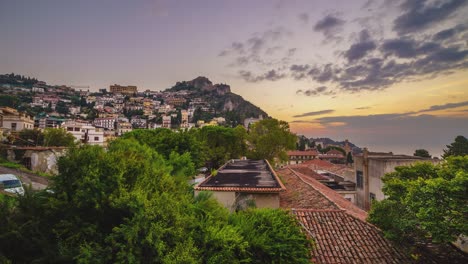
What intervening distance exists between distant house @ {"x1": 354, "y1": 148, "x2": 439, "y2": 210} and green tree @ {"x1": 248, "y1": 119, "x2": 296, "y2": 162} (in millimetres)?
16593

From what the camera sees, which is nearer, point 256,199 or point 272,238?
point 272,238

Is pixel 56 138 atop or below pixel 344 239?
atop

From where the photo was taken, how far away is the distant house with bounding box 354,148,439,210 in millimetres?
16419

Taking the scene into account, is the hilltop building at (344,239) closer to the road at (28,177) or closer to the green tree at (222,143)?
the road at (28,177)

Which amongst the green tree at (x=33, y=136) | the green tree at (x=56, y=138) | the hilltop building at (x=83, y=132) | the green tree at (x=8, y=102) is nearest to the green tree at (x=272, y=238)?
the green tree at (x=56, y=138)

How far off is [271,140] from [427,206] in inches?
1156

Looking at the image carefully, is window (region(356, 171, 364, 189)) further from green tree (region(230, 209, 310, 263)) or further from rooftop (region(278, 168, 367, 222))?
green tree (region(230, 209, 310, 263))

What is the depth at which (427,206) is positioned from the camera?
7273mm

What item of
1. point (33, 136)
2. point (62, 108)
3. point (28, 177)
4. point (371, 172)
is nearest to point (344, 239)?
point (371, 172)

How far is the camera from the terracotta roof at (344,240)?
8.09m

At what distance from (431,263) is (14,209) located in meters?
11.1

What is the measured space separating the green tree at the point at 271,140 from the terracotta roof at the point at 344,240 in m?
26.2

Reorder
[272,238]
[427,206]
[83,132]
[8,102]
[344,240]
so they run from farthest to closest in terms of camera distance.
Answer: [8,102]
[83,132]
[344,240]
[427,206]
[272,238]

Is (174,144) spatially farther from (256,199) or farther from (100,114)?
(100,114)
